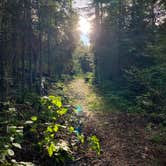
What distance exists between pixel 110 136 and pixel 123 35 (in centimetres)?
1530

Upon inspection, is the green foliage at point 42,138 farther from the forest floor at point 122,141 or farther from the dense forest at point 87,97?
the forest floor at point 122,141

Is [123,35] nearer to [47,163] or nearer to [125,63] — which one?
[125,63]

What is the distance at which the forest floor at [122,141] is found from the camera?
6.09 m

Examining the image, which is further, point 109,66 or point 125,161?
point 109,66

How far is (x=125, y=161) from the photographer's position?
609 cm

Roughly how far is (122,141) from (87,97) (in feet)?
32.6

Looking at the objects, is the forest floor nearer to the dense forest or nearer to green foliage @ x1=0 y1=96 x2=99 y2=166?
the dense forest

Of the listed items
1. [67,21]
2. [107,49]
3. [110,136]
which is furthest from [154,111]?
[67,21]

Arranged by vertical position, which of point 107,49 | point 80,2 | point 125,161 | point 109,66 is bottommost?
point 125,161

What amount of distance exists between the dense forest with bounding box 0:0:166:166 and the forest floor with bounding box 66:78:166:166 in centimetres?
3

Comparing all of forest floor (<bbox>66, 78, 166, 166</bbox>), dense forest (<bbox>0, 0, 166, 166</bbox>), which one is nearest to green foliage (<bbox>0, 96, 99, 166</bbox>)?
dense forest (<bbox>0, 0, 166, 166</bbox>)

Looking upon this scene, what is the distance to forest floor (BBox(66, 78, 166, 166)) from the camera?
609 centimetres

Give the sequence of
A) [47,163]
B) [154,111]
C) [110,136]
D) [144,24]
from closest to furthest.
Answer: [47,163], [110,136], [154,111], [144,24]

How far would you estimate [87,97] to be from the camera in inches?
684
